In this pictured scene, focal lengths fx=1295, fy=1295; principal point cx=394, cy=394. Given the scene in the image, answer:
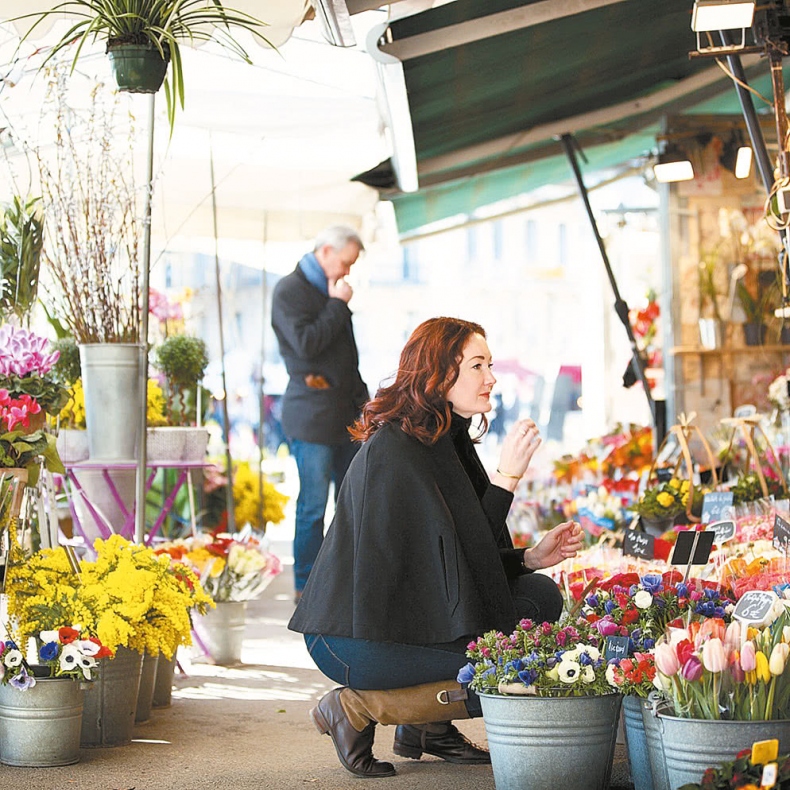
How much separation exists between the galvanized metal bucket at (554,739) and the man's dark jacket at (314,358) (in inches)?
133

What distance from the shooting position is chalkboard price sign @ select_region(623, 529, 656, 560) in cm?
414

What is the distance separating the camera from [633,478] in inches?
255

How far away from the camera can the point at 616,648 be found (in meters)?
2.60

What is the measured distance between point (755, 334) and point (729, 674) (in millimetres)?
5204

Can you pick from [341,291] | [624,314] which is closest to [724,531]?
[341,291]

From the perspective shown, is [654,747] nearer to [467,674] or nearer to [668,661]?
[668,661]

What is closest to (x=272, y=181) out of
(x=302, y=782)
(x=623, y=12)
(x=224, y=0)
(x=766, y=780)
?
(x=623, y=12)

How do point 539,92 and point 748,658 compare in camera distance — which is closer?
point 748,658

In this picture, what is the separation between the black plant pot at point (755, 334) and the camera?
724 cm

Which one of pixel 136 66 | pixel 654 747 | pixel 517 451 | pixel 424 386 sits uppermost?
pixel 136 66

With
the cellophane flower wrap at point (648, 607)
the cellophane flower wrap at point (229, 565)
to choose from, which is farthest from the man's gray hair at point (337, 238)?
the cellophane flower wrap at point (648, 607)

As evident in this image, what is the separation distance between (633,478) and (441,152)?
78.8 inches

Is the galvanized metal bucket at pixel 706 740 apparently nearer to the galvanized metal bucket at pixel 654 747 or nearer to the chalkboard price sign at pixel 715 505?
the galvanized metal bucket at pixel 654 747

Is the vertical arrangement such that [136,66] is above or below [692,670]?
above
